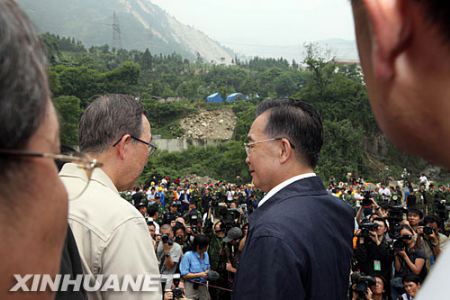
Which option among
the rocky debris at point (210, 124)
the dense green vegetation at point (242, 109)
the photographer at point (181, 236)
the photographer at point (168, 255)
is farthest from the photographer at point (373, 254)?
the rocky debris at point (210, 124)

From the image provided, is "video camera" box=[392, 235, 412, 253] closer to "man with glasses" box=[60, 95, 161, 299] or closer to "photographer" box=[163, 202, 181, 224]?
"photographer" box=[163, 202, 181, 224]

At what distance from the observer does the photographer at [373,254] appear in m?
4.51

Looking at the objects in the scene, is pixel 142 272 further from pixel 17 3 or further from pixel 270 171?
pixel 17 3

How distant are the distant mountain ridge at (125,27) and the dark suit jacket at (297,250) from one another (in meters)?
131

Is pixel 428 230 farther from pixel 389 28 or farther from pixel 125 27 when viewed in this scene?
pixel 125 27

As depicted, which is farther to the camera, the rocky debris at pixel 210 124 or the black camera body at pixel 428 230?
the rocky debris at pixel 210 124

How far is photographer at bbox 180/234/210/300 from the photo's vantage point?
4375mm

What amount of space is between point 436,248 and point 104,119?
4127 mm

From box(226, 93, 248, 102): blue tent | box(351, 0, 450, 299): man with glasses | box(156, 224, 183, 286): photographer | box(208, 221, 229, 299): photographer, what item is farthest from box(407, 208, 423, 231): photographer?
box(226, 93, 248, 102): blue tent

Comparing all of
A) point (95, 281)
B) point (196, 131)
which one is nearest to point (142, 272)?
point (95, 281)

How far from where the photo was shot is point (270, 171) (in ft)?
6.09

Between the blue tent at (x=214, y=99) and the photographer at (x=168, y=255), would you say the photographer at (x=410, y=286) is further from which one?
the blue tent at (x=214, y=99)

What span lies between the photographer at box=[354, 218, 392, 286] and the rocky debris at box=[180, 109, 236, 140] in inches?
1506

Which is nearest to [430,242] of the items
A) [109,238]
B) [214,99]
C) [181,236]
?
[181,236]
